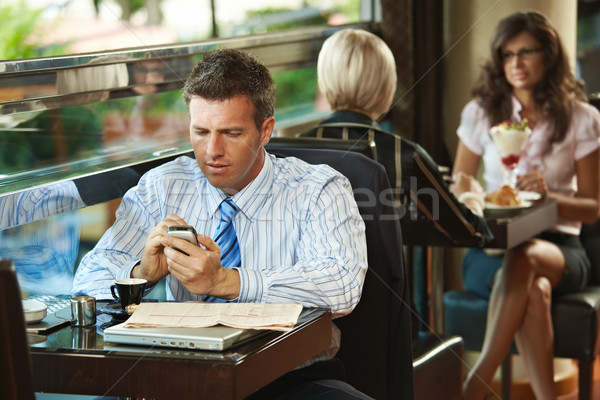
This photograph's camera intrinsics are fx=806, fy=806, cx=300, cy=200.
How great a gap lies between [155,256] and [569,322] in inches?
78.0

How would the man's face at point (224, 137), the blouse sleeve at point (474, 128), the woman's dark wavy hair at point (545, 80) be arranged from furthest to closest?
the blouse sleeve at point (474, 128)
the woman's dark wavy hair at point (545, 80)
the man's face at point (224, 137)

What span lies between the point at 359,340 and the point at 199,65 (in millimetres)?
840

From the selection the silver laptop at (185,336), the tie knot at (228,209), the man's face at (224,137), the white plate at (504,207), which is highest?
the man's face at (224,137)

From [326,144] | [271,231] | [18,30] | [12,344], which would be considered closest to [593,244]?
[326,144]

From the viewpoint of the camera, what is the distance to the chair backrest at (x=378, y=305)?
210 centimetres

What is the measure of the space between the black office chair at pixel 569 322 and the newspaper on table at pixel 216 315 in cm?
185

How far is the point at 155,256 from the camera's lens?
69.6 inches

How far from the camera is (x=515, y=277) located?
126 inches

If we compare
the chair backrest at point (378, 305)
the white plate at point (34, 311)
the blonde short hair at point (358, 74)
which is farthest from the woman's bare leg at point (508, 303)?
the white plate at point (34, 311)

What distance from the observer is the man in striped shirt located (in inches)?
69.2

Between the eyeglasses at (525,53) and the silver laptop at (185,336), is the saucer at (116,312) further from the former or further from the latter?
the eyeglasses at (525,53)

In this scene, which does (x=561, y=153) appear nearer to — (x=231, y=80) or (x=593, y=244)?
(x=593, y=244)

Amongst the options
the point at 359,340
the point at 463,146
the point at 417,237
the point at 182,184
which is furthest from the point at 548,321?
the point at 182,184

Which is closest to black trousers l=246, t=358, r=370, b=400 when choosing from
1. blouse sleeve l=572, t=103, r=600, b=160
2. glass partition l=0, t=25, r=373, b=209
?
glass partition l=0, t=25, r=373, b=209
